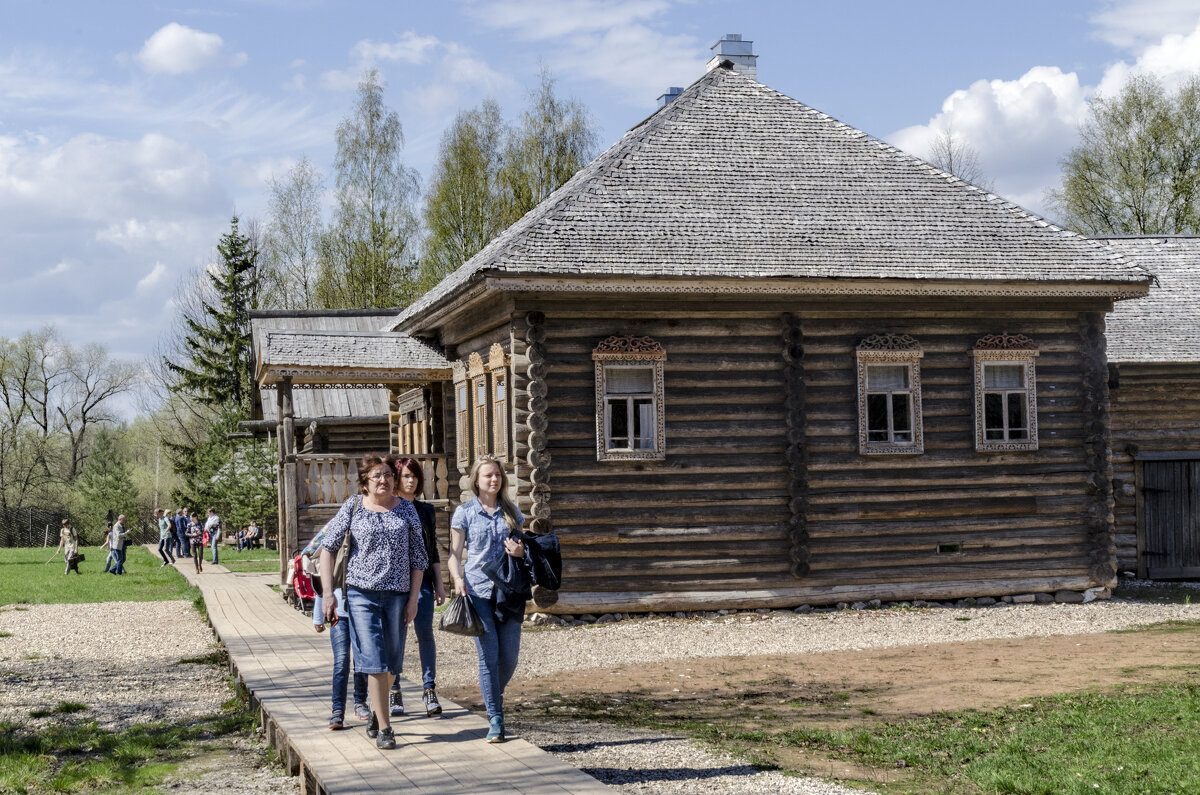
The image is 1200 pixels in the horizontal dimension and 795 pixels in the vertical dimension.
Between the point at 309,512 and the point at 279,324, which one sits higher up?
the point at 279,324

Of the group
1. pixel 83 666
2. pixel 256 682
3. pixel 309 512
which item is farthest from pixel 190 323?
pixel 256 682

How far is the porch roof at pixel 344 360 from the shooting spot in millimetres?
18672

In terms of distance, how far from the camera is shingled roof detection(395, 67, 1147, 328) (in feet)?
52.4

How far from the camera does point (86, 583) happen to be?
88.5ft

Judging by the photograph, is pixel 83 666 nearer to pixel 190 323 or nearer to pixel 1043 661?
pixel 1043 661

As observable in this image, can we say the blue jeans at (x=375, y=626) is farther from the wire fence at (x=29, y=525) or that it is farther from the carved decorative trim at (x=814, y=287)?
Result: the wire fence at (x=29, y=525)

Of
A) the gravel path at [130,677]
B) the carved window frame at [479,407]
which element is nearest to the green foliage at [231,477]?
the gravel path at [130,677]

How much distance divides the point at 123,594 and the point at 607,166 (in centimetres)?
1327

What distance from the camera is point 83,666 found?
14.1m

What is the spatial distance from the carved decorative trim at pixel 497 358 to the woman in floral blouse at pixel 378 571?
8.11 meters

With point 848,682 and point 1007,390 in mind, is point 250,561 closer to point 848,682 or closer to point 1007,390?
point 1007,390

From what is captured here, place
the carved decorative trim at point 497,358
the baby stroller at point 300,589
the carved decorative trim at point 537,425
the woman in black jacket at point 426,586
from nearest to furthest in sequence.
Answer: the woman in black jacket at point 426,586 < the baby stroller at point 300,589 < the carved decorative trim at point 537,425 < the carved decorative trim at point 497,358

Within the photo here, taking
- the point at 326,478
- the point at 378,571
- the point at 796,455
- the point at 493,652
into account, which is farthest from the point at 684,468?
the point at 378,571

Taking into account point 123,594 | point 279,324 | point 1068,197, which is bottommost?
point 123,594
